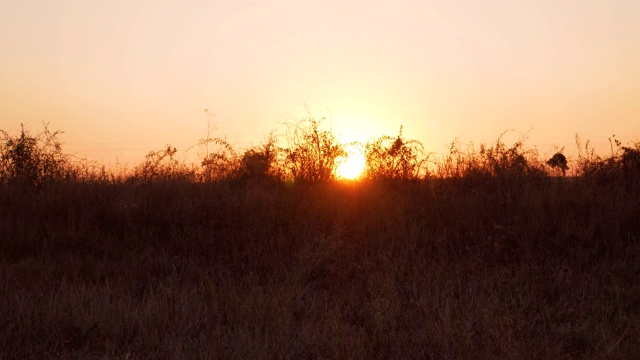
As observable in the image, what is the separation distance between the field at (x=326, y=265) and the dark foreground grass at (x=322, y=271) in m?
0.03

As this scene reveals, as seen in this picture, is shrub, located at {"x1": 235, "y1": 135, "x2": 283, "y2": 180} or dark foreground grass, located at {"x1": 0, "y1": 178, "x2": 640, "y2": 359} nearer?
dark foreground grass, located at {"x1": 0, "y1": 178, "x2": 640, "y2": 359}

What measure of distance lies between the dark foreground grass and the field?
26 millimetres

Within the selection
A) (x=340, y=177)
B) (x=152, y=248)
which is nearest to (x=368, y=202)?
(x=340, y=177)

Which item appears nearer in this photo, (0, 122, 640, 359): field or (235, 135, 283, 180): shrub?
(0, 122, 640, 359): field

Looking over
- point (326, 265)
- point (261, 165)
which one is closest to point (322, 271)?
point (326, 265)

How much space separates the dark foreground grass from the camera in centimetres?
550

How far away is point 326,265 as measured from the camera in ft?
25.8

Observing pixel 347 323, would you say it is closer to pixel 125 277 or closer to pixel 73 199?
pixel 125 277

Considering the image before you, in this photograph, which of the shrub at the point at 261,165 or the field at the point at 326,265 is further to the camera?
the shrub at the point at 261,165

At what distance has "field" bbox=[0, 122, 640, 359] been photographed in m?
5.52

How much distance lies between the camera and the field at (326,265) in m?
5.52

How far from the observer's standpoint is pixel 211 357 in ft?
16.8

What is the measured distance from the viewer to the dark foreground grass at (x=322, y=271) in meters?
5.50

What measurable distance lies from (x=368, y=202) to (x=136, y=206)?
3.71m
